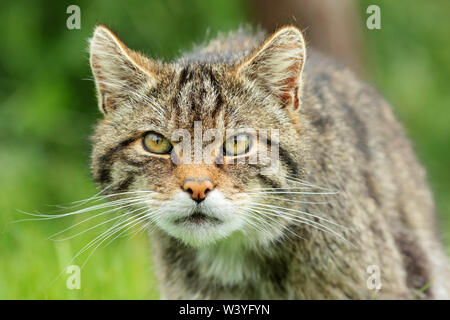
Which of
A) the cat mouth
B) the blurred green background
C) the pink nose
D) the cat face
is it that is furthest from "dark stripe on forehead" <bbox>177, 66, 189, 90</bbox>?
the blurred green background

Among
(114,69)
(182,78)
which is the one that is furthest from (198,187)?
(114,69)

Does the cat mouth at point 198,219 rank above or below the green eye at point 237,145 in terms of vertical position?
below

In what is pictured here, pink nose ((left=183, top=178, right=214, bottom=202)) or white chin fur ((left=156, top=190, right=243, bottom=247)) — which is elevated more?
pink nose ((left=183, top=178, right=214, bottom=202))

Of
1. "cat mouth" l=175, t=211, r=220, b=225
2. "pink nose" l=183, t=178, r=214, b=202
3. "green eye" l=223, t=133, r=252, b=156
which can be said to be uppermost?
"green eye" l=223, t=133, r=252, b=156

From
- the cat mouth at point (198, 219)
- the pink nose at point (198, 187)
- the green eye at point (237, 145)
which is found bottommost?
the cat mouth at point (198, 219)

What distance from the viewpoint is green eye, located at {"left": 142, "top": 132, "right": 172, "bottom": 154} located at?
4.09 m

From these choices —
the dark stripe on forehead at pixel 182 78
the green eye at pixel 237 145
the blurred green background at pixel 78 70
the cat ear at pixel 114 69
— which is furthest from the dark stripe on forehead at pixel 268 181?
the blurred green background at pixel 78 70

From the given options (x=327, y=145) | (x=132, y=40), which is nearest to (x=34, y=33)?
(x=132, y=40)

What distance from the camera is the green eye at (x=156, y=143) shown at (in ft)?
13.4

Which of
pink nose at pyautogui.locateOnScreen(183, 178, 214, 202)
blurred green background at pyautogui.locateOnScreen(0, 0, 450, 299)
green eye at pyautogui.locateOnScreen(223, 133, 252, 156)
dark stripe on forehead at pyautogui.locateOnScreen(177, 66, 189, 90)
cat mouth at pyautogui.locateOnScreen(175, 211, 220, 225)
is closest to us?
pink nose at pyautogui.locateOnScreen(183, 178, 214, 202)

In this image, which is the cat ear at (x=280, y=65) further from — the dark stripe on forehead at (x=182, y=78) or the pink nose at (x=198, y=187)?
the pink nose at (x=198, y=187)

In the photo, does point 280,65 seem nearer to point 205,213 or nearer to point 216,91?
point 216,91

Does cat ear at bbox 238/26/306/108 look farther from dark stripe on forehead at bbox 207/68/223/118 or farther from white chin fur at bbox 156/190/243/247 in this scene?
white chin fur at bbox 156/190/243/247

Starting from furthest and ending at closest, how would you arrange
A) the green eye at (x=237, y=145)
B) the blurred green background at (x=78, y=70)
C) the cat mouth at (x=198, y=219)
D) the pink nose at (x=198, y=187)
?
the blurred green background at (x=78, y=70), the green eye at (x=237, y=145), the cat mouth at (x=198, y=219), the pink nose at (x=198, y=187)
